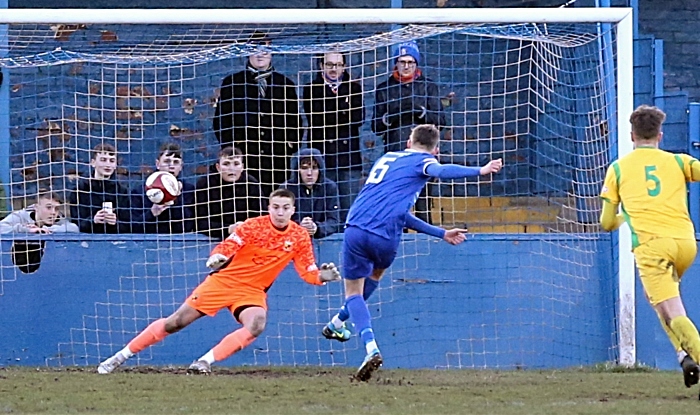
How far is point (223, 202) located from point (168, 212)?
464mm

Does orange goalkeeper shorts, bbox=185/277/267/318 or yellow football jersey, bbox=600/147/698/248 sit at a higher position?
yellow football jersey, bbox=600/147/698/248

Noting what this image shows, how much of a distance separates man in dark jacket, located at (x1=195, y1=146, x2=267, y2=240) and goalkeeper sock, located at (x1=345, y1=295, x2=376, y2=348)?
2045mm

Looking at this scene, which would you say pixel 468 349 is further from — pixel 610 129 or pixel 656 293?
pixel 656 293

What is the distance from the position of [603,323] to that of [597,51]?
2292mm

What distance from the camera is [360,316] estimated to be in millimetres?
8625

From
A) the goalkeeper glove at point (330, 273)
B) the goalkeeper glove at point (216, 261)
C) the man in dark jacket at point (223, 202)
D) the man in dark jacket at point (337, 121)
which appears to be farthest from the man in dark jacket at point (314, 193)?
the goalkeeper glove at point (216, 261)

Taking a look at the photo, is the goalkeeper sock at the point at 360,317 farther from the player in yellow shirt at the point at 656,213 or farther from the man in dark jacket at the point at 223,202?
the man in dark jacket at the point at 223,202

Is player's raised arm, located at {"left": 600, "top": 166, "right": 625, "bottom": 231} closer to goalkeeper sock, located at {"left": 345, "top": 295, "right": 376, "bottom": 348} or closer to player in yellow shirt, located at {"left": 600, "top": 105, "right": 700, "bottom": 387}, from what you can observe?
player in yellow shirt, located at {"left": 600, "top": 105, "right": 700, "bottom": 387}

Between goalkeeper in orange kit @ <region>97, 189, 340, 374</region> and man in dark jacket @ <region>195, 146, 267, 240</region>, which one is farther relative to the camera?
man in dark jacket @ <region>195, 146, 267, 240</region>

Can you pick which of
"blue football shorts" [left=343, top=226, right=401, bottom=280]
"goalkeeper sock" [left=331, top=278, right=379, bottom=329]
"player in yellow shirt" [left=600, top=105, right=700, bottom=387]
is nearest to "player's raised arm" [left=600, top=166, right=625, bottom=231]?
"player in yellow shirt" [left=600, top=105, right=700, bottom=387]

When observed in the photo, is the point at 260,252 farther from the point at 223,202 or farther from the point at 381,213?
the point at 381,213

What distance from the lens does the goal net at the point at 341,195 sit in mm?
10281

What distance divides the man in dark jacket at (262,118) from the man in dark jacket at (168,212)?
0.58 m

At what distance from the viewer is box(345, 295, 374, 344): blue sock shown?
8.47 m
